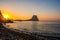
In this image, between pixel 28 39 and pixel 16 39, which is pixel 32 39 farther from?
pixel 16 39

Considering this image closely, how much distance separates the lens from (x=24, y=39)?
10.9 metres

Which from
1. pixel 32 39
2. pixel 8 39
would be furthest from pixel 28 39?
pixel 8 39

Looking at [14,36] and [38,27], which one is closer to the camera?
[14,36]

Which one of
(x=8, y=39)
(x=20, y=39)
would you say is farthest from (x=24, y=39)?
(x=8, y=39)

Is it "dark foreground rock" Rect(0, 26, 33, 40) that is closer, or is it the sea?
"dark foreground rock" Rect(0, 26, 33, 40)

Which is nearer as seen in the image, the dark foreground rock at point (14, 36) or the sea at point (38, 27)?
the dark foreground rock at point (14, 36)

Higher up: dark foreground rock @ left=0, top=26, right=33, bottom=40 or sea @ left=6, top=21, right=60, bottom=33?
dark foreground rock @ left=0, top=26, right=33, bottom=40

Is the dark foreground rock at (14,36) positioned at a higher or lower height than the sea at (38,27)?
higher

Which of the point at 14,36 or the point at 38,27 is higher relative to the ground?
the point at 14,36

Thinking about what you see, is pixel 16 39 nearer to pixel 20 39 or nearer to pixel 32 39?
pixel 20 39

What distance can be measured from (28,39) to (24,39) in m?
0.34

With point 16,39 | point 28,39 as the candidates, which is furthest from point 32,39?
point 16,39

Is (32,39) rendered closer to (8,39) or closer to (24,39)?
(24,39)

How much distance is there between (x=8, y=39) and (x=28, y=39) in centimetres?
150
